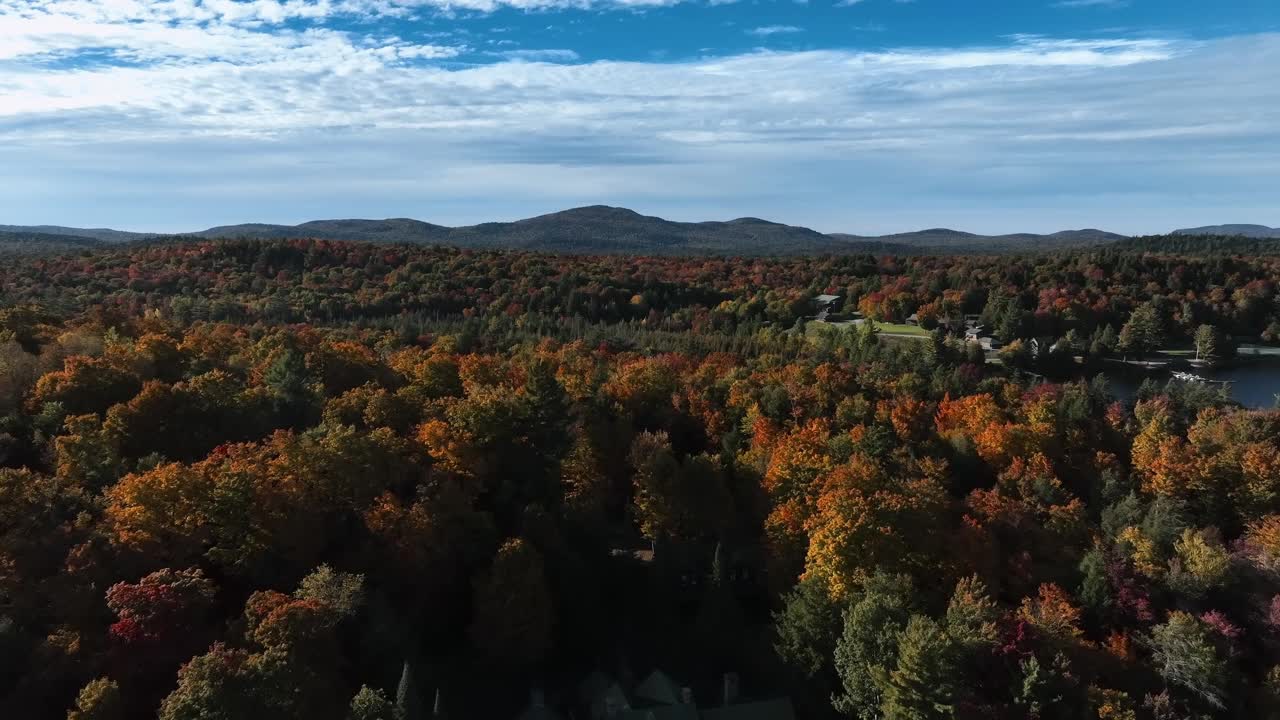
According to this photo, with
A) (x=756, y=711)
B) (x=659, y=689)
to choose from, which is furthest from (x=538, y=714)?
(x=756, y=711)

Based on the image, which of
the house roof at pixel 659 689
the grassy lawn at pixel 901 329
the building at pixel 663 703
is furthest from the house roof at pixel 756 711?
the grassy lawn at pixel 901 329

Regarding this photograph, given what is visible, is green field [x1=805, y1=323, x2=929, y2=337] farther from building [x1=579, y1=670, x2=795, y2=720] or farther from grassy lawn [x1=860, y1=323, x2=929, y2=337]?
building [x1=579, y1=670, x2=795, y2=720]

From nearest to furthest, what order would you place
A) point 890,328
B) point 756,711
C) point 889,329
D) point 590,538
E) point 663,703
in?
point 756,711 < point 663,703 < point 590,538 < point 889,329 < point 890,328

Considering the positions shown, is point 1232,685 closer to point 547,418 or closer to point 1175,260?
point 547,418

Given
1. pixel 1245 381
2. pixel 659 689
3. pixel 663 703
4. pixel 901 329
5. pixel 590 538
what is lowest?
pixel 663 703

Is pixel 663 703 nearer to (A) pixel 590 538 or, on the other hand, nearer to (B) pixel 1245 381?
(A) pixel 590 538
